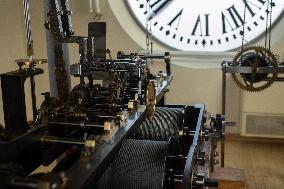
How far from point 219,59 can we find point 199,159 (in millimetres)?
2128

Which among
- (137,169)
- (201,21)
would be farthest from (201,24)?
(137,169)

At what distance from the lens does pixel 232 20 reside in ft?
12.5

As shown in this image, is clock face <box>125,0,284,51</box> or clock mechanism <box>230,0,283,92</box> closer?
clock mechanism <box>230,0,283,92</box>

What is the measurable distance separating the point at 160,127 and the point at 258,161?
4.89 ft

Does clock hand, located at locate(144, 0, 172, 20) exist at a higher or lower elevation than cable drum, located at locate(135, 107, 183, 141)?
higher

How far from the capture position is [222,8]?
3834 mm

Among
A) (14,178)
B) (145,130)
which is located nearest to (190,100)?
(145,130)

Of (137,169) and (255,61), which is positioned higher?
(255,61)

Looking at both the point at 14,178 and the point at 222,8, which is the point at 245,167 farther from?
the point at 14,178

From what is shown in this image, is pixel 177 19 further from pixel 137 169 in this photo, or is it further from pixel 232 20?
pixel 137 169

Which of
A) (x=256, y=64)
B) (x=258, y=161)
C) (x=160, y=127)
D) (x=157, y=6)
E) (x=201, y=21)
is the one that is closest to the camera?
(x=160, y=127)

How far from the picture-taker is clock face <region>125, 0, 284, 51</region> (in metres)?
3.76

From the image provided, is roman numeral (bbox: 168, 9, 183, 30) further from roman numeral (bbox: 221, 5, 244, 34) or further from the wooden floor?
the wooden floor

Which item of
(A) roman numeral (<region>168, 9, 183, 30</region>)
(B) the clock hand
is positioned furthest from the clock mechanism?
(B) the clock hand
